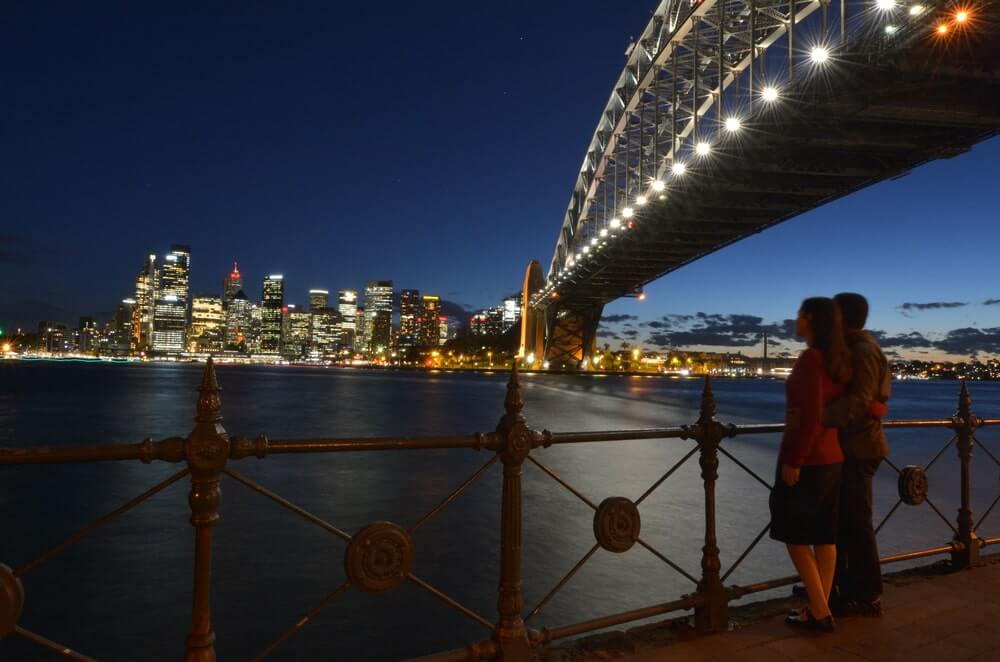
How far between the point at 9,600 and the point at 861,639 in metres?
4.02

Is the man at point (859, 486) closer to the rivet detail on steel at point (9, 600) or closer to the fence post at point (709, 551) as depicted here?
the fence post at point (709, 551)

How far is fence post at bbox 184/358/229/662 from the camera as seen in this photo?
2623mm

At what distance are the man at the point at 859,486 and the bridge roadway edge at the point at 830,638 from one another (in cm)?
14

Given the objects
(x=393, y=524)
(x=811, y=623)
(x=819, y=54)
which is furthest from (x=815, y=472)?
(x=819, y=54)

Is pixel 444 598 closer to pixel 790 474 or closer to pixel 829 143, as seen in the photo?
pixel 790 474

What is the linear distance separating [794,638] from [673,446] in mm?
19220

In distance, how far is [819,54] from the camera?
1861 cm

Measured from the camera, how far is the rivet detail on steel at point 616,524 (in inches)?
149

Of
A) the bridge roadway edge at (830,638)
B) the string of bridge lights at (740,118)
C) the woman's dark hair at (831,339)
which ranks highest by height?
the string of bridge lights at (740,118)

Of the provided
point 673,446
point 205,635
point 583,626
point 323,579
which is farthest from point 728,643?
point 673,446

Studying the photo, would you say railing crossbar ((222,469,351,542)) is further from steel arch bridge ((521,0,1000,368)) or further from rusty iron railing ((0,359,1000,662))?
steel arch bridge ((521,0,1000,368))

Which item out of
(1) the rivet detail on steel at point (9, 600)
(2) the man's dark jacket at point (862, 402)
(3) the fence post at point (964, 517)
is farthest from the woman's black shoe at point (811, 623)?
(1) the rivet detail on steel at point (9, 600)

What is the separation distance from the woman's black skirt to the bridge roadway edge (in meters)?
0.54

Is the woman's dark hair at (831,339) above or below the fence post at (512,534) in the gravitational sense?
above
